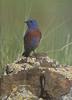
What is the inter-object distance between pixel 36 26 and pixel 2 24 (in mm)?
1636

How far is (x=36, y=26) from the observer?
7.84 m

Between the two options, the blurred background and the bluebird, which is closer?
the bluebird

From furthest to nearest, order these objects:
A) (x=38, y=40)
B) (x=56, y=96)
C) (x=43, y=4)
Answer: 1. (x=43, y=4)
2. (x=38, y=40)
3. (x=56, y=96)

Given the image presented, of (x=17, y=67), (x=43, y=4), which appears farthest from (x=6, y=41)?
(x=43, y=4)

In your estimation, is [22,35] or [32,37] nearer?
[32,37]

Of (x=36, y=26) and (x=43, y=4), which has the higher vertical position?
(x=36, y=26)

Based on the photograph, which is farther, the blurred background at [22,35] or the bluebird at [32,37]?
the blurred background at [22,35]

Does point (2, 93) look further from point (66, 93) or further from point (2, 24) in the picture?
point (2, 24)

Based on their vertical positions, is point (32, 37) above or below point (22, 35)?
above

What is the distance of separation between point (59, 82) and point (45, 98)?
0.69 feet

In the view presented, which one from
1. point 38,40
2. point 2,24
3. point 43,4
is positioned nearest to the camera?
point 38,40

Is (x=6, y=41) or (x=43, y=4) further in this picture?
(x=43, y=4)

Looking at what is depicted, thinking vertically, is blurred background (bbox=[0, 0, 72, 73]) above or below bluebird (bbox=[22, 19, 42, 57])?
below

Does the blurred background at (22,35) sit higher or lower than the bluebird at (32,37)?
lower
